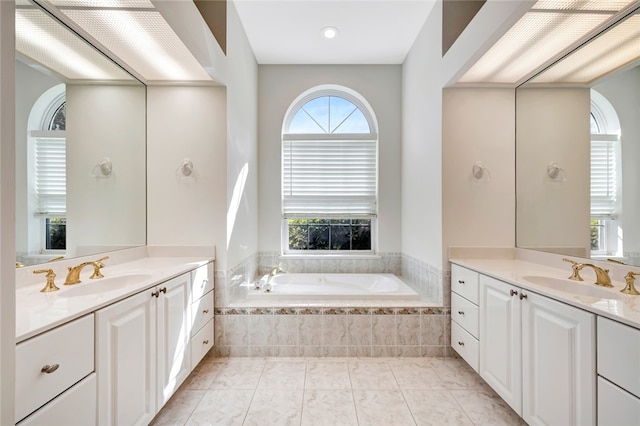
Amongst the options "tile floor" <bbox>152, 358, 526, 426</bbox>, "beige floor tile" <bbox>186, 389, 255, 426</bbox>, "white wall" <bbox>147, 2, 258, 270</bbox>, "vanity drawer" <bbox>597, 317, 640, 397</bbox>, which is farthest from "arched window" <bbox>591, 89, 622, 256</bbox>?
"white wall" <bbox>147, 2, 258, 270</bbox>

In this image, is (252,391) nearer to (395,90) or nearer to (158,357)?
(158,357)

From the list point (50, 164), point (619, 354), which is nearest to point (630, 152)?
point (619, 354)

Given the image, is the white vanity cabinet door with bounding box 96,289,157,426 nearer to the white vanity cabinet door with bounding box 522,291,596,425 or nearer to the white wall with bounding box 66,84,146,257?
the white wall with bounding box 66,84,146,257

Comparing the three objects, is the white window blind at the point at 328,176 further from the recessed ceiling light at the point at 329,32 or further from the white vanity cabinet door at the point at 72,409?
the white vanity cabinet door at the point at 72,409

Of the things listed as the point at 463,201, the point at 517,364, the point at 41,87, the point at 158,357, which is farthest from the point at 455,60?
the point at 158,357

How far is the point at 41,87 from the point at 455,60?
2.48m

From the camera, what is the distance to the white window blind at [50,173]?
145cm

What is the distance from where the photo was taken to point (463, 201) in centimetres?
229

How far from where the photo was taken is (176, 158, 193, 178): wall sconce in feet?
7.48

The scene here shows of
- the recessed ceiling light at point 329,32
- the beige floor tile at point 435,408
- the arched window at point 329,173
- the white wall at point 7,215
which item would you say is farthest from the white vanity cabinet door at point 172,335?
the recessed ceiling light at point 329,32

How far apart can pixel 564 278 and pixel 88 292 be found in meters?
2.56

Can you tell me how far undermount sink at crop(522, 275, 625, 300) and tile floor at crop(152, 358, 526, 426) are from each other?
31.0 inches

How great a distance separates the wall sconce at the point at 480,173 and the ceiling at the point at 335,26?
1361 millimetres

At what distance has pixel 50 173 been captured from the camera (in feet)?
4.95
